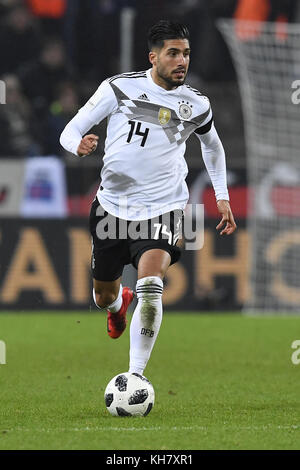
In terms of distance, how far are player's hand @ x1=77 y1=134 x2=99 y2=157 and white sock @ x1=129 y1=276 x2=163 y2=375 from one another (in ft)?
2.58

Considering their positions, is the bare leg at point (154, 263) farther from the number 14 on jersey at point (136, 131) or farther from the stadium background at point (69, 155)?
the stadium background at point (69, 155)

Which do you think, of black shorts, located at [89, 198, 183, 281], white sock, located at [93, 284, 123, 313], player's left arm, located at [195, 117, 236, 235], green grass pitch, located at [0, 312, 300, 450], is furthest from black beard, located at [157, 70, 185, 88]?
green grass pitch, located at [0, 312, 300, 450]

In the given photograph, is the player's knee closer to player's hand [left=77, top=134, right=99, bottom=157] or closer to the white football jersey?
the white football jersey

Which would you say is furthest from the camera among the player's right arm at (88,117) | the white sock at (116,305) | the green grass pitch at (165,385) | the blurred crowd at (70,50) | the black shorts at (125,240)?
the blurred crowd at (70,50)

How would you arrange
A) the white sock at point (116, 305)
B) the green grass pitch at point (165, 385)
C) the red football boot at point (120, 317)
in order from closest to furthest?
the green grass pitch at point (165, 385) → the white sock at point (116, 305) → the red football boot at point (120, 317)

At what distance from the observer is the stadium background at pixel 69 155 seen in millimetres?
13648

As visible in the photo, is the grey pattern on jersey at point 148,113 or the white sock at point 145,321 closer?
the white sock at point 145,321

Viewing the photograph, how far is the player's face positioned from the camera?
6.45m

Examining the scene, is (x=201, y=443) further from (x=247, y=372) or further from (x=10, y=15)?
(x=10, y=15)

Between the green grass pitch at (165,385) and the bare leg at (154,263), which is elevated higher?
the bare leg at (154,263)

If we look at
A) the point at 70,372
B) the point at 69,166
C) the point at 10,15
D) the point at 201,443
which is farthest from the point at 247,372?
the point at 10,15

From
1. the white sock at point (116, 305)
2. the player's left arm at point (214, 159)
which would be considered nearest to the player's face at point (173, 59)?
the player's left arm at point (214, 159)

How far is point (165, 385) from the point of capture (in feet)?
24.9
